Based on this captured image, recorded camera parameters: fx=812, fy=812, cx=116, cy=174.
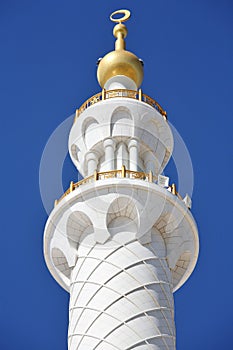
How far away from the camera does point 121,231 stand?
1030 inches

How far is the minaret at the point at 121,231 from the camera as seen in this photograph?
24172mm

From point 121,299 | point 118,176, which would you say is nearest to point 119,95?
point 118,176

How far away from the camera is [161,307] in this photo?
2470 centimetres

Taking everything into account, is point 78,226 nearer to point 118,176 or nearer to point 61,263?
point 61,263

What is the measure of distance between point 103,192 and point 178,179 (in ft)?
10.8

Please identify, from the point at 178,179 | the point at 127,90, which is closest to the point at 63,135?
the point at 127,90

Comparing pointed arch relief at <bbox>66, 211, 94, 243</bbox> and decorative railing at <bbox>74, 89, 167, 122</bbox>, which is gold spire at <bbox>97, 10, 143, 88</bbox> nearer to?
decorative railing at <bbox>74, 89, 167, 122</bbox>

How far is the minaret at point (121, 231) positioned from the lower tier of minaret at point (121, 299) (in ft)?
0.10

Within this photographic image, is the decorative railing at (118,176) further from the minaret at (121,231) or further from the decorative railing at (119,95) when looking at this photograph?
the decorative railing at (119,95)

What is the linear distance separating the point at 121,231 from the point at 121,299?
2.64m

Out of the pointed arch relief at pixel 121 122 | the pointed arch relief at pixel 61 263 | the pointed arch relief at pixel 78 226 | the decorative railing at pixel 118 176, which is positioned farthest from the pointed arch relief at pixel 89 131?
the pointed arch relief at pixel 61 263

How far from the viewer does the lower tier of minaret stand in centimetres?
2375

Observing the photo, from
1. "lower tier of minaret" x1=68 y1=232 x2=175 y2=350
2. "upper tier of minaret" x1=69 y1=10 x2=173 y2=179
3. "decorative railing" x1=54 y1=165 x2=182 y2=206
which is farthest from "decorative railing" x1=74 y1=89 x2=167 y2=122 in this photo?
"lower tier of minaret" x1=68 y1=232 x2=175 y2=350

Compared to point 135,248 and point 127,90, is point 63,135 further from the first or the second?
point 135,248
